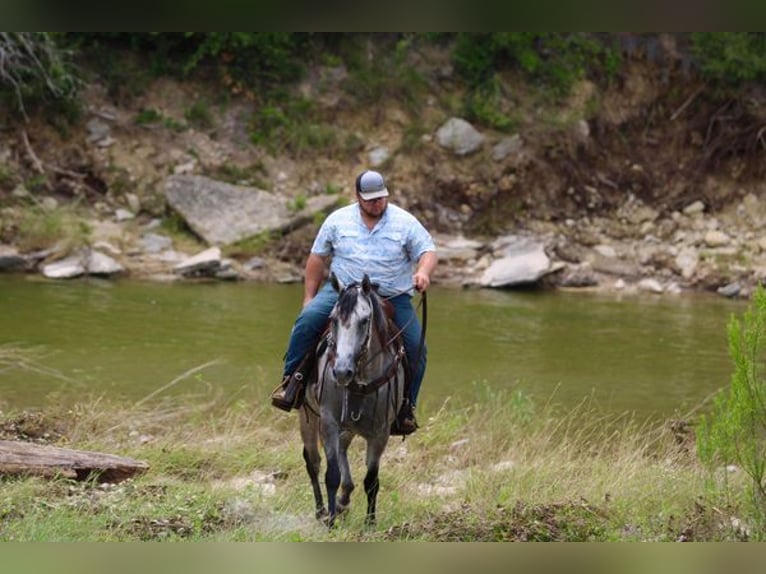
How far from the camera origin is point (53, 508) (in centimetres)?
618

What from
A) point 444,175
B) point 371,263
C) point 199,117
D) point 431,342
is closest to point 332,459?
point 371,263

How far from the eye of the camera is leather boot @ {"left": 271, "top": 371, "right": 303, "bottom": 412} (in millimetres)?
7152

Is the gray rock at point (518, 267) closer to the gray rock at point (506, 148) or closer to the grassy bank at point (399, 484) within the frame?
the gray rock at point (506, 148)

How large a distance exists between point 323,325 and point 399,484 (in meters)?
1.48

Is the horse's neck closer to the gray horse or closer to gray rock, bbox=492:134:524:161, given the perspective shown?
the gray horse

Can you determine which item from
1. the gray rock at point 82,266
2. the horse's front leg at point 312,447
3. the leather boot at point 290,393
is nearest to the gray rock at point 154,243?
the gray rock at point 82,266

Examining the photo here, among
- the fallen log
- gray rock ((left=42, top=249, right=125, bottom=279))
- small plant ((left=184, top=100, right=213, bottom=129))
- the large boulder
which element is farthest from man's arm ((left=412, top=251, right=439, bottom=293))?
small plant ((left=184, top=100, right=213, bottom=129))

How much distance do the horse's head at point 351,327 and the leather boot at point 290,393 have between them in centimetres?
80

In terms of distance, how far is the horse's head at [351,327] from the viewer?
20.2 ft

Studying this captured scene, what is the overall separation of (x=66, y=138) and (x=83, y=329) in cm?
786

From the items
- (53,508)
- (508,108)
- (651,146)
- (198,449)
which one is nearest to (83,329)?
(198,449)

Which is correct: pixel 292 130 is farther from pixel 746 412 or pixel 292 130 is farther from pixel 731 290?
pixel 746 412

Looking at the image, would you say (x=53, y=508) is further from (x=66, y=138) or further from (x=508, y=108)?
(x=508, y=108)

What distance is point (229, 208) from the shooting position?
799 inches
